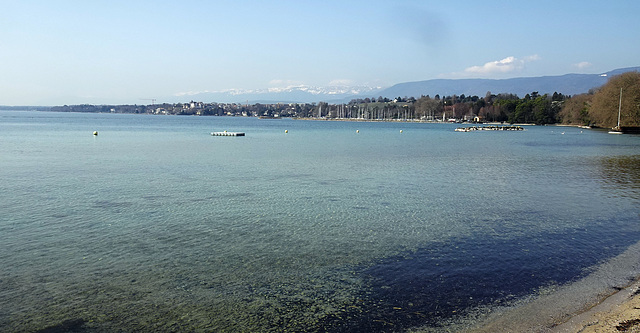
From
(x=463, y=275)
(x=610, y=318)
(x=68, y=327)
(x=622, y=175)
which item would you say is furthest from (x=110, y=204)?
(x=622, y=175)

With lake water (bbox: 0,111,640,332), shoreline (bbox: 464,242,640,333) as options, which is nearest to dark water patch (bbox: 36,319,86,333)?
lake water (bbox: 0,111,640,332)

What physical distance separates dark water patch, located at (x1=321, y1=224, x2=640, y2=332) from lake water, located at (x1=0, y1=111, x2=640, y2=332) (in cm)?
4

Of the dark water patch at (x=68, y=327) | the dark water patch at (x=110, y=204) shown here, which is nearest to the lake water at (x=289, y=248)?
the dark water patch at (x=68, y=327)

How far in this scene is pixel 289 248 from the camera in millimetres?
11836

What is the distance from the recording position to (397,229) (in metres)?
13.8

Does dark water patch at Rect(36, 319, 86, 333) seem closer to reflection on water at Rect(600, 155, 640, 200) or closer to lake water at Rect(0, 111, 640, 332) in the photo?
lake water at Rect(0, 111, 640, 332)

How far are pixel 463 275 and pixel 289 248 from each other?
4097 millimetres

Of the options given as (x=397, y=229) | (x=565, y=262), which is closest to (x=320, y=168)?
(x=397, y=229)

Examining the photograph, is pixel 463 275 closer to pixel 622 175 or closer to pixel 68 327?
pixel 68 327

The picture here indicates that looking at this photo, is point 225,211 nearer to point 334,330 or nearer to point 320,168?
point 334,330

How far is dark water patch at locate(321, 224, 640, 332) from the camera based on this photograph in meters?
8.05

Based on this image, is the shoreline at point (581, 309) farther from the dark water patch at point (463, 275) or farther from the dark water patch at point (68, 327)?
the dark water patch at point (68, 327)

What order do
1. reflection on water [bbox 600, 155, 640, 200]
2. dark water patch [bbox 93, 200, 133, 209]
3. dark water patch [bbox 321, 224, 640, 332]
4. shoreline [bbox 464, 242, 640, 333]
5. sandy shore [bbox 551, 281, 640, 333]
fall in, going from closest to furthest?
sandy shore [bbox 551, 281, 640, 333]
shoreline [bbox 464, 242, 640, 333]
dark water patch [bbox 321, 224, 640, 332]
dark water patch [bbox 93, 200, 133, 209]
reflection on water [bbox 600, 155, 640, 200]

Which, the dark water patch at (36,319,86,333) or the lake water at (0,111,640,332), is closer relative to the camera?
the dark water patch at (36,319,86,333)
